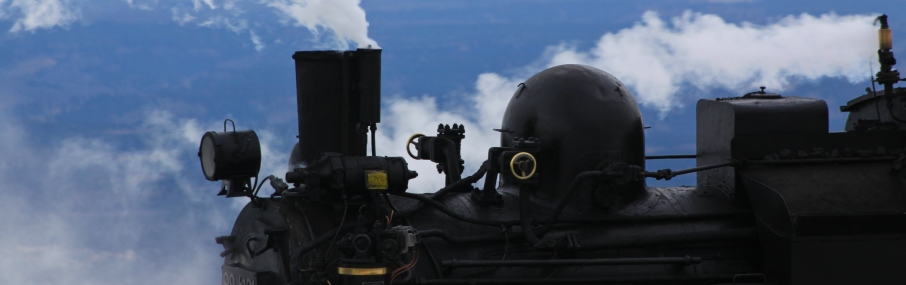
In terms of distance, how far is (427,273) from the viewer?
766 cm

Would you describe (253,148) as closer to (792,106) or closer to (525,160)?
(525,160)

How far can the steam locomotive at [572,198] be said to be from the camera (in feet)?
24.8

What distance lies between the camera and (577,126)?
26.8 feet

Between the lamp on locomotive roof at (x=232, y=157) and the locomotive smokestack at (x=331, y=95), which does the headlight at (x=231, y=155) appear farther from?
the locomotive smokestack at (x=331, y=95)

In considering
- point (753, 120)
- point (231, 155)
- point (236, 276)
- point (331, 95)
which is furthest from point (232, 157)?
point (753, 120)

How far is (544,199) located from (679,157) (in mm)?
1749

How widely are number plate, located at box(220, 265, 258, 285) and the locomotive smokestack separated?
871 millimetres

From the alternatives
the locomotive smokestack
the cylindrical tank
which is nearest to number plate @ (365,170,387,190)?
the locomotive smokestack

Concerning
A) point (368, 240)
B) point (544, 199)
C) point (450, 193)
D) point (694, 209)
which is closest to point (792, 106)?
point (694, 209)

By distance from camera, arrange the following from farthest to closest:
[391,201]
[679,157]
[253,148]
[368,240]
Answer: [679,157]
[391,201]
[253,148]
[368,240]

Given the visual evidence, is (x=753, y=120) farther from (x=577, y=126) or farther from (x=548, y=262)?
(x=548, y=262)

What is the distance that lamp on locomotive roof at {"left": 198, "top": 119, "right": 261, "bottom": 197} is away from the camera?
7.50 meters

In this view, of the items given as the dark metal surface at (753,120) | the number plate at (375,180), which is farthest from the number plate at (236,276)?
the dark metal surface at (753,120)

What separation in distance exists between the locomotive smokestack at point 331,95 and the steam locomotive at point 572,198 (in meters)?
0.01
